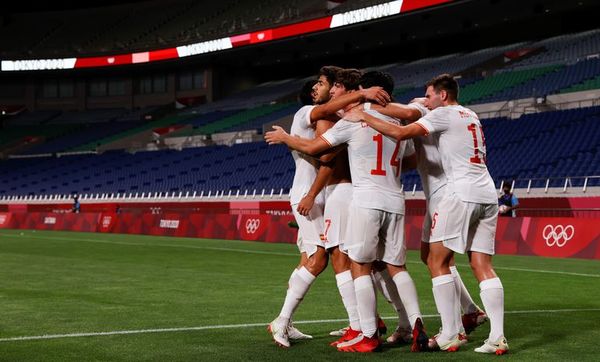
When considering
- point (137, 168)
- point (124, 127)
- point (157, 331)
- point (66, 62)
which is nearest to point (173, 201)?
point (137, 168)

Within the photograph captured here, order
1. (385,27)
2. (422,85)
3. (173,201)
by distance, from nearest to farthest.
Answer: (173,201) → (422,85) → (385,27)

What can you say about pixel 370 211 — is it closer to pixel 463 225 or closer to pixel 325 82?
pixel 463 225

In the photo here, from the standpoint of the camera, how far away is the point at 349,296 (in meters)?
7.12

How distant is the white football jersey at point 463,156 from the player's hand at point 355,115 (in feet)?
1.84

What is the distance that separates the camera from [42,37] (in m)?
63.2

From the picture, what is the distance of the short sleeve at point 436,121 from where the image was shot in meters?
6.68

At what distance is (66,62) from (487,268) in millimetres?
55644

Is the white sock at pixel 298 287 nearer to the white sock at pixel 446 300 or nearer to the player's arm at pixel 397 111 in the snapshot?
the white sock at pixel 446 300

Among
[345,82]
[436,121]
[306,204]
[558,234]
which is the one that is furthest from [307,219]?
[558,234]

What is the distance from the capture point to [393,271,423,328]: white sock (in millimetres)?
6738

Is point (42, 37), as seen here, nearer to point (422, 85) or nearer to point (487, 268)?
point (422, 85)

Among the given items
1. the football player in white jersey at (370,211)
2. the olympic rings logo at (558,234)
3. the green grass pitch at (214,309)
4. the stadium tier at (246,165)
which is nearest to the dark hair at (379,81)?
the football player in white jersey at (370,211)

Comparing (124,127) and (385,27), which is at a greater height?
(385,27)

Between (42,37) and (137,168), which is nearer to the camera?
(137,168)
